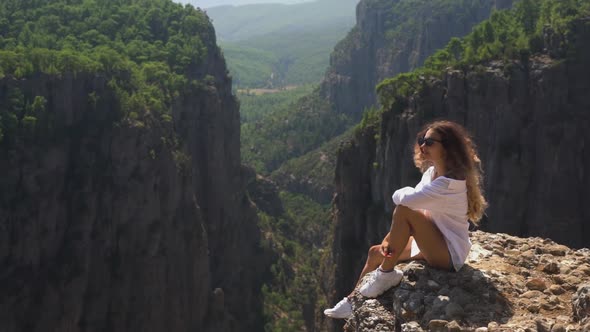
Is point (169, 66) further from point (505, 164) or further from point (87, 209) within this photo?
point (505, 164)

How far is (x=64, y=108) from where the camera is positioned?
55844 millimetres

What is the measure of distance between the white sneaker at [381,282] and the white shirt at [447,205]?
1.11 metres

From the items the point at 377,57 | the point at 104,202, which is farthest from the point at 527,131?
the point at 377,57

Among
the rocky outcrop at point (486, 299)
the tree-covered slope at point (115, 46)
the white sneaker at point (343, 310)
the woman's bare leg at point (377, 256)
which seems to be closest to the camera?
the rocky outcrop at point (486, 299)

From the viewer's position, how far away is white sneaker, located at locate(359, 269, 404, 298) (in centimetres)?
1172

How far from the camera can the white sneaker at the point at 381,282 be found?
11.7 m

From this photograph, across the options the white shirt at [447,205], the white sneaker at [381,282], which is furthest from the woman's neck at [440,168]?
the white sneaker at [381,282]

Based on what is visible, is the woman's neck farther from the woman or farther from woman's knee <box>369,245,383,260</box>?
woman's knee <box>369,245,383,260</box>

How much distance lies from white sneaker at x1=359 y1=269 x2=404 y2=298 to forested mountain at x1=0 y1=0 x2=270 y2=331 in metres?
43.5

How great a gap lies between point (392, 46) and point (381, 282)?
571 feet

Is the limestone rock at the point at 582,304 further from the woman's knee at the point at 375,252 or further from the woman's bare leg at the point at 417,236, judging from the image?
the woman's knee at the point at 375,252

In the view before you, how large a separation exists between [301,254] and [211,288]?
27844 mm

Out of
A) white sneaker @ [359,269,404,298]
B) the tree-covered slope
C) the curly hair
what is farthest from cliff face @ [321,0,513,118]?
white sneaker @ [359,269,404,298]

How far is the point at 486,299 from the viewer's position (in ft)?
36.4
